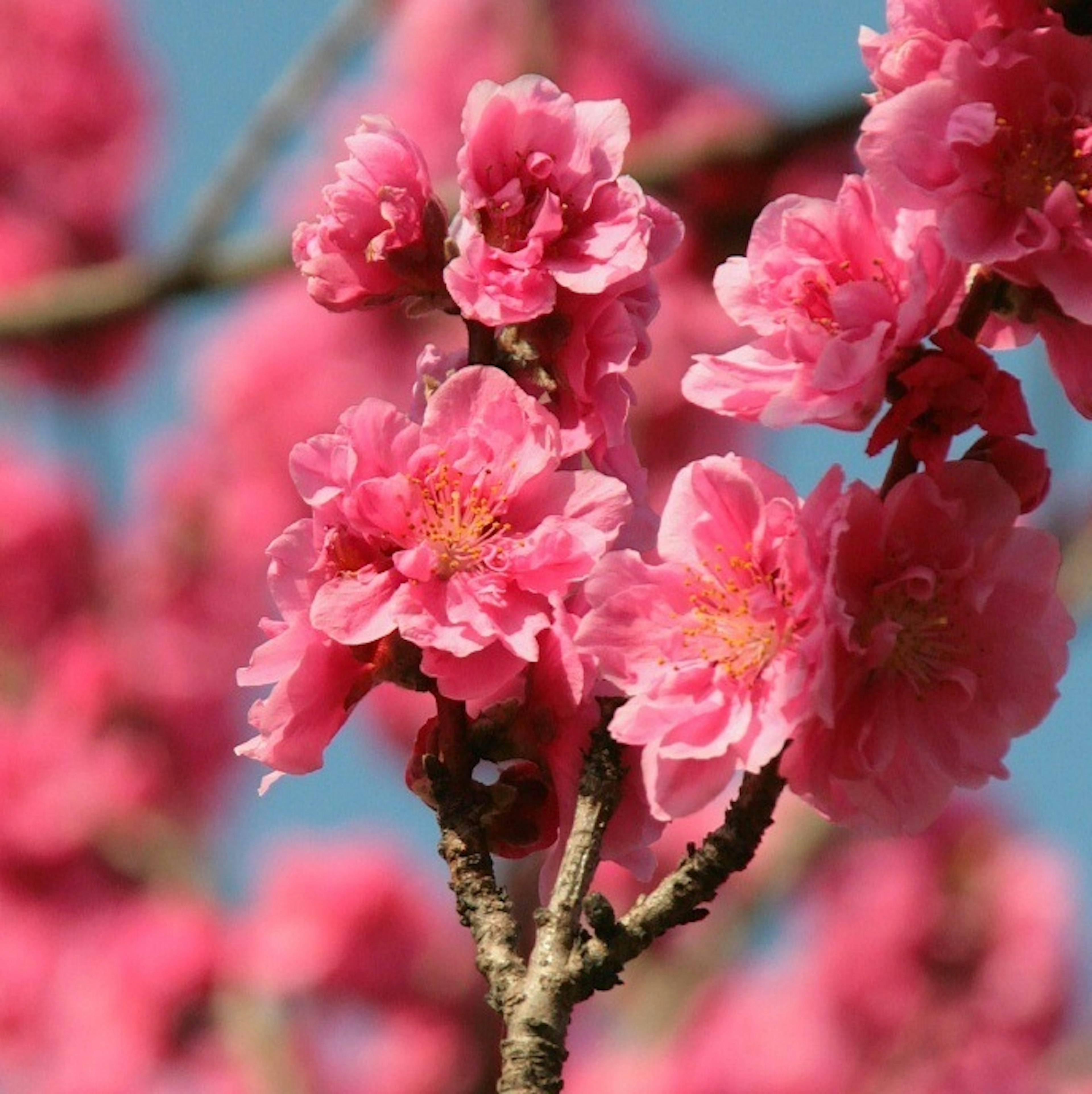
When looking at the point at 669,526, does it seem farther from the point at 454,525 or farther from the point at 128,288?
the point at 128,288

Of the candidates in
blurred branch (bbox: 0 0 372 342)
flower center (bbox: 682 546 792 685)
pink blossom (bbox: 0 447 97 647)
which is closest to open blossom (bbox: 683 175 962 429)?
flower center (bbox: 682 546 792 685)

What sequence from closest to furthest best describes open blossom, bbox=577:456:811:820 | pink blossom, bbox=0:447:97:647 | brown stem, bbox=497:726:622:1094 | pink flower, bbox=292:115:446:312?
1. brown stem, bbox=497:726:622:1094
2. open blossom, bbox=577:456:811:820
3. pink flower, bbox=292:115:446:312
4. pink blossom, bbox=0:447:97:647

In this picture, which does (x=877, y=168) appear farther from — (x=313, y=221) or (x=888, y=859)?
(x=888, y=859)

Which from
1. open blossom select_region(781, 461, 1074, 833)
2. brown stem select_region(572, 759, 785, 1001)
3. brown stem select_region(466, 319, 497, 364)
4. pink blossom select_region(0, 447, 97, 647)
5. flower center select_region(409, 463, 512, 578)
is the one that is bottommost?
pink blossom select_region(0, 447, 97, 647)

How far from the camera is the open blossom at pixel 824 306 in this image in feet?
3.82

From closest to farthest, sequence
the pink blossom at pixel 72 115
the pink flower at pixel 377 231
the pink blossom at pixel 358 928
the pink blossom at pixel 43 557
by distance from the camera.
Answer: the pink flower at pixel 377 231, the pink blossom at pixel 358 928, the pink blossom at pixel 43 557, the pink blossom at pixel 72 115

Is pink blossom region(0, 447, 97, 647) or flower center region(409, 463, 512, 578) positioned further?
pink blossom region(0, 447, 97, 647)

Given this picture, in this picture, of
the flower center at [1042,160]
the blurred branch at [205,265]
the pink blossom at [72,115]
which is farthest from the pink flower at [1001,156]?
the pink blossom at [72,115]

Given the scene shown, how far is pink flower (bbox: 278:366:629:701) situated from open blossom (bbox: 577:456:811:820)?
48 mm

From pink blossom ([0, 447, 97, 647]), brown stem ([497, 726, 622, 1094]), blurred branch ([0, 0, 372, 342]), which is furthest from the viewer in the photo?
pink blossom ([0, 447, 97, 647])

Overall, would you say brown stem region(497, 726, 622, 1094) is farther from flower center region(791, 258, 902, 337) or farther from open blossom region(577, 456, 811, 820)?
flower center region(791, 258, 902, 337)

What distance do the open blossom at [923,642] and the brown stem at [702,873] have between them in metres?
0.03

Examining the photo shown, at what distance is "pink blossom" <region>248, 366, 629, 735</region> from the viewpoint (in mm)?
1188

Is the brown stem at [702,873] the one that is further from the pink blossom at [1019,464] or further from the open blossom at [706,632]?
the pink blossom at [1019,464]
